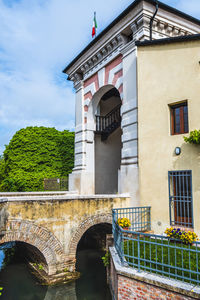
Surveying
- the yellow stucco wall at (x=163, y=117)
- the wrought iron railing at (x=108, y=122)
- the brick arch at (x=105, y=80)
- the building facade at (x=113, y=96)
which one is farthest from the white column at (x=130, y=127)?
the wrought iron railing at (x=108, y=122)

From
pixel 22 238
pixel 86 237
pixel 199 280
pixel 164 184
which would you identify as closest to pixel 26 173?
pixel 86 237

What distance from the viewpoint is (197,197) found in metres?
8.25

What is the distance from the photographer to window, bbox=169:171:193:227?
853 centimetres

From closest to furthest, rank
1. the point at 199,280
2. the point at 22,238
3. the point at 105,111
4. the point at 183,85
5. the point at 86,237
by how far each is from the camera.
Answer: the point at 199,280
the point at 22,238
the point at 183,85
the point at 86,237
the point at 105,111

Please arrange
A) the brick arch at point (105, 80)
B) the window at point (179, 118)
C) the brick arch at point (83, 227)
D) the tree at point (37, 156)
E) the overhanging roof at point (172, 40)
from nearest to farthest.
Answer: the overhanging roof at point (172, 40)
the window at point (179, 118)
the brick arch at point (83, 227)
the brick arch at point (105, 80)
the tree at point (37, 156)

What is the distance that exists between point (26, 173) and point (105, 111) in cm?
791

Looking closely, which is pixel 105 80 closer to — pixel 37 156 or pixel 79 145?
pixel 79 145

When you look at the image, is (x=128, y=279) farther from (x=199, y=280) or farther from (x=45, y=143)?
(x=45, y=143)

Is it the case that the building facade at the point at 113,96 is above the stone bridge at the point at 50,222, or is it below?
above

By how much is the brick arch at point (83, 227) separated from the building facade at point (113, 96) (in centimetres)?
136

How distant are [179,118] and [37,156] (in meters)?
13.6

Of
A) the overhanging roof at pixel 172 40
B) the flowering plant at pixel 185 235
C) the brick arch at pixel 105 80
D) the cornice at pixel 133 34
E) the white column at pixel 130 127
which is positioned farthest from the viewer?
the brick arch at pixel 105 80

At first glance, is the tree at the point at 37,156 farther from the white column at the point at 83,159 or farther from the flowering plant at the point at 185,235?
the flowering plant at the point at 185,235

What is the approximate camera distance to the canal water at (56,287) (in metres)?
→ 8.50
